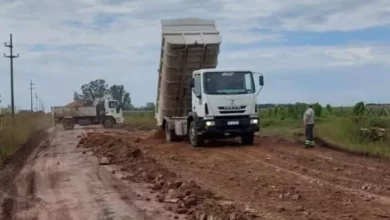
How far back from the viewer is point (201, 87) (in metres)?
23.3

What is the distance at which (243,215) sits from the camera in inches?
393

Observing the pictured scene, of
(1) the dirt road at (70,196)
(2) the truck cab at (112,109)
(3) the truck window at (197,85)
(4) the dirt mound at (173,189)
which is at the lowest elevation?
(1) the dirt road at (70,196)

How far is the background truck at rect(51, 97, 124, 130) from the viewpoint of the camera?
55531 mm

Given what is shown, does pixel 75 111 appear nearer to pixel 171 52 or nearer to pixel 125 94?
pixel 171 52

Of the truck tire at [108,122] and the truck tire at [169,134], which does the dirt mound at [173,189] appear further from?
the truck tire at [108,122]

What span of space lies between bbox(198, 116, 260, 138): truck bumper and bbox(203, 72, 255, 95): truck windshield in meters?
0.96

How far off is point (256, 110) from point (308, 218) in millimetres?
14129

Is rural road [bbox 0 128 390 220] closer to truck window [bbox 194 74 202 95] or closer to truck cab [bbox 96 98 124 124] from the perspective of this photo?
truck window [bbox 194 74 202 95]

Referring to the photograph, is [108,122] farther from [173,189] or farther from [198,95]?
[173,189]

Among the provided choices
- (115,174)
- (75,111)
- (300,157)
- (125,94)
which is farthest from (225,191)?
(125,94)

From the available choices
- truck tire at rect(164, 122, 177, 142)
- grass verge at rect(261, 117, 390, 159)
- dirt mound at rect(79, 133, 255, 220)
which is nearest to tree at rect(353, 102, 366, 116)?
grass verge at rect(261, 117, 390, 159)

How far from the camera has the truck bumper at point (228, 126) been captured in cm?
2342

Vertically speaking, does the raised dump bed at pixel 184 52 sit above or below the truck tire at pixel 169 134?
above

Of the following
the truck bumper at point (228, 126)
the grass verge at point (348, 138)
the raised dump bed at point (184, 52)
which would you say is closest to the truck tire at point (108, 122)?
the grass verge at point (348, 138)
